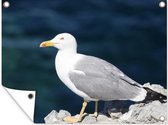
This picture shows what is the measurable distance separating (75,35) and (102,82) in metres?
0.15

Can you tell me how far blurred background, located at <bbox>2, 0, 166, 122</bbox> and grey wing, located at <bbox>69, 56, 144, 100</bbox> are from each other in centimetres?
3

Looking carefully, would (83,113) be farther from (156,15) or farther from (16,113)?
(156,15)

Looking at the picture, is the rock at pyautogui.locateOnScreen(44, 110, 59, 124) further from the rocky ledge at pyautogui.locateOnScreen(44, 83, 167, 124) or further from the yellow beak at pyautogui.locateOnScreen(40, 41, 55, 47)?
the yellow beak at pyautogui.locateOnScreen(40, 41, 55, 47)

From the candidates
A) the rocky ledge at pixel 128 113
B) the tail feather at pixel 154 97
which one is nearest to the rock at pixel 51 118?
the rocky ledge at pixel 128 113

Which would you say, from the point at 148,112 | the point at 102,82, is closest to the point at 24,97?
the point at 102,82

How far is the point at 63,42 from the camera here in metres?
2.23

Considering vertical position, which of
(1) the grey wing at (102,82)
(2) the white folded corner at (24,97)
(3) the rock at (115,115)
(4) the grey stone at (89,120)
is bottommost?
(4) the grey stone at (89,120)

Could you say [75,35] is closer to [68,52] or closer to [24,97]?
[68,52]

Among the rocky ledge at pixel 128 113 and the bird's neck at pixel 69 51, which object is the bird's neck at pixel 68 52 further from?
the rocky ledge at pixel 128 113

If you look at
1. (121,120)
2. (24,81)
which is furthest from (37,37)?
(121,120)

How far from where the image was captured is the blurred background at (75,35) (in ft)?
7.37

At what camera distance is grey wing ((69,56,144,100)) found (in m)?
2.22

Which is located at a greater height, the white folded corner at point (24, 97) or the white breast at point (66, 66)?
the white breast at point (66, 66)

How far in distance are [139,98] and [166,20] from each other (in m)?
0.23
